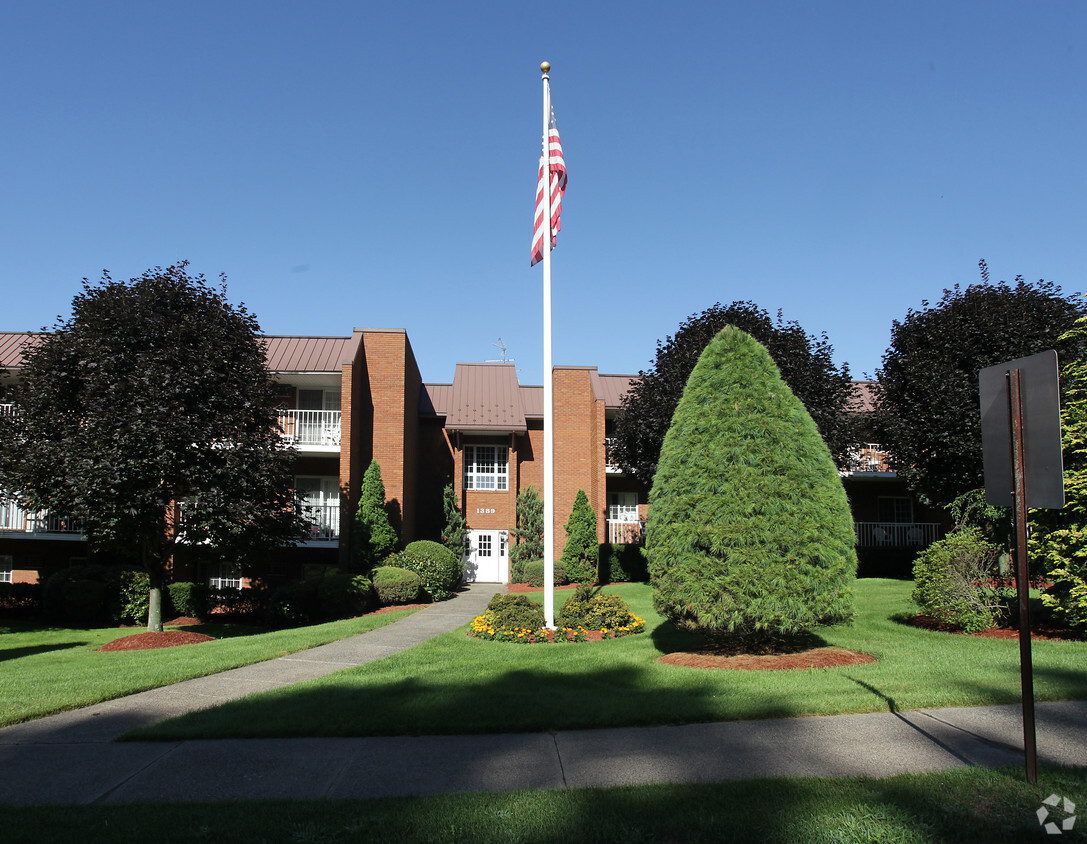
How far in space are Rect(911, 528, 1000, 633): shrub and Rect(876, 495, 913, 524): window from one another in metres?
17.8

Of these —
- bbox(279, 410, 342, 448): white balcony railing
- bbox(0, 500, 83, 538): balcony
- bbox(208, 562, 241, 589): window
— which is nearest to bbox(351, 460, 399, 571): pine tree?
bbox(279, 410, 342, 448): white balcony railing

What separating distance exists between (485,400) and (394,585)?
32.7ft

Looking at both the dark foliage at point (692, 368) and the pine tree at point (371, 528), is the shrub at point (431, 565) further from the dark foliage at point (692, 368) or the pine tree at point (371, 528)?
the dark foliage at point (692, 368)

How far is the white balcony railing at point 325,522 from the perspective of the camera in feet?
71.8

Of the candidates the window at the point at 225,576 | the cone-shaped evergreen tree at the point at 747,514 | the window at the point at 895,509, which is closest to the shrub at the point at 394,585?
the window at the point at 225,576

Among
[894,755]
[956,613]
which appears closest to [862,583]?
[956,613]

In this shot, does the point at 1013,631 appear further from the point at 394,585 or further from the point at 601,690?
the point at 394,585

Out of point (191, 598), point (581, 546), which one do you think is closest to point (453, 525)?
point (581, 546)

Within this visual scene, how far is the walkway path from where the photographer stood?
5.08 metres

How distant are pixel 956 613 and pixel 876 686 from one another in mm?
5097

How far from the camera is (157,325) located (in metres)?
14.5

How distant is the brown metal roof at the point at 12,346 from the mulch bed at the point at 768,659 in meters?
21.6

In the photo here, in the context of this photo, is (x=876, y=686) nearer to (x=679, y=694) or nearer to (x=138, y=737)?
(x=679, y=694)

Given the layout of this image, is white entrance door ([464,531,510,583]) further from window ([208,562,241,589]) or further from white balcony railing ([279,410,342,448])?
window ([208,562,241,589])
